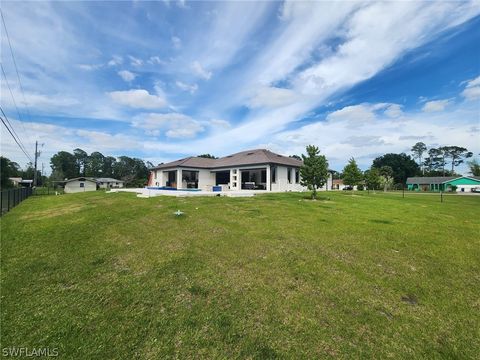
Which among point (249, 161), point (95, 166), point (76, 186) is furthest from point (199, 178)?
point (95, 166)

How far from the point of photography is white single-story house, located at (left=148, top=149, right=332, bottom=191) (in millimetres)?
24297

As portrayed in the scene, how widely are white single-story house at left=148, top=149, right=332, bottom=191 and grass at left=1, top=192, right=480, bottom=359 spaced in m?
17.2

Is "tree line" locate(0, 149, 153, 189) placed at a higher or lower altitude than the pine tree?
higher

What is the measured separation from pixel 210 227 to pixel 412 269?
5393 millimetres

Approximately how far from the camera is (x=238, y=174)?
86.1 ft

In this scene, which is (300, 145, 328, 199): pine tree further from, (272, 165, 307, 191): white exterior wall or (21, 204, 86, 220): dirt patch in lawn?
(21, 204, 86, 220): dirt patch in lawn

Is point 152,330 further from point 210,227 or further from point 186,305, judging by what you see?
point 210,227

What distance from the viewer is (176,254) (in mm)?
5535

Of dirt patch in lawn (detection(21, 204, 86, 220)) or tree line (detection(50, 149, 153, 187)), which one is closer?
dirt patch in lawn (detection(21, 204, 86, 220))

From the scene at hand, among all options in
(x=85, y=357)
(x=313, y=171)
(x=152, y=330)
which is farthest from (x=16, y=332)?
(x=313, y=171)

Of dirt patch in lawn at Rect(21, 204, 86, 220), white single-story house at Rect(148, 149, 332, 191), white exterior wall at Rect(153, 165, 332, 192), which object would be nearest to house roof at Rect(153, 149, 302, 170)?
white single-story house at Rect(148, 149, 332, 191)

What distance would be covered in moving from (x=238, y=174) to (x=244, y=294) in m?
22.5

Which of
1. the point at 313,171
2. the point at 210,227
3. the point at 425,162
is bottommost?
the point at 210,227

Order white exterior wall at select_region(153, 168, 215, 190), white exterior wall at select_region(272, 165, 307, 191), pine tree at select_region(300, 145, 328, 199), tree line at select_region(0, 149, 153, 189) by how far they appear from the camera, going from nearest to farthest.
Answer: pine tree at select_region(300, 145, 328, 199) < white exterior wall at select_region(272, 165, 307, 191) < white exterior wall at select_region(153, 168, 215, 190) < tree line at select_region(0, 149, 153, 189)
